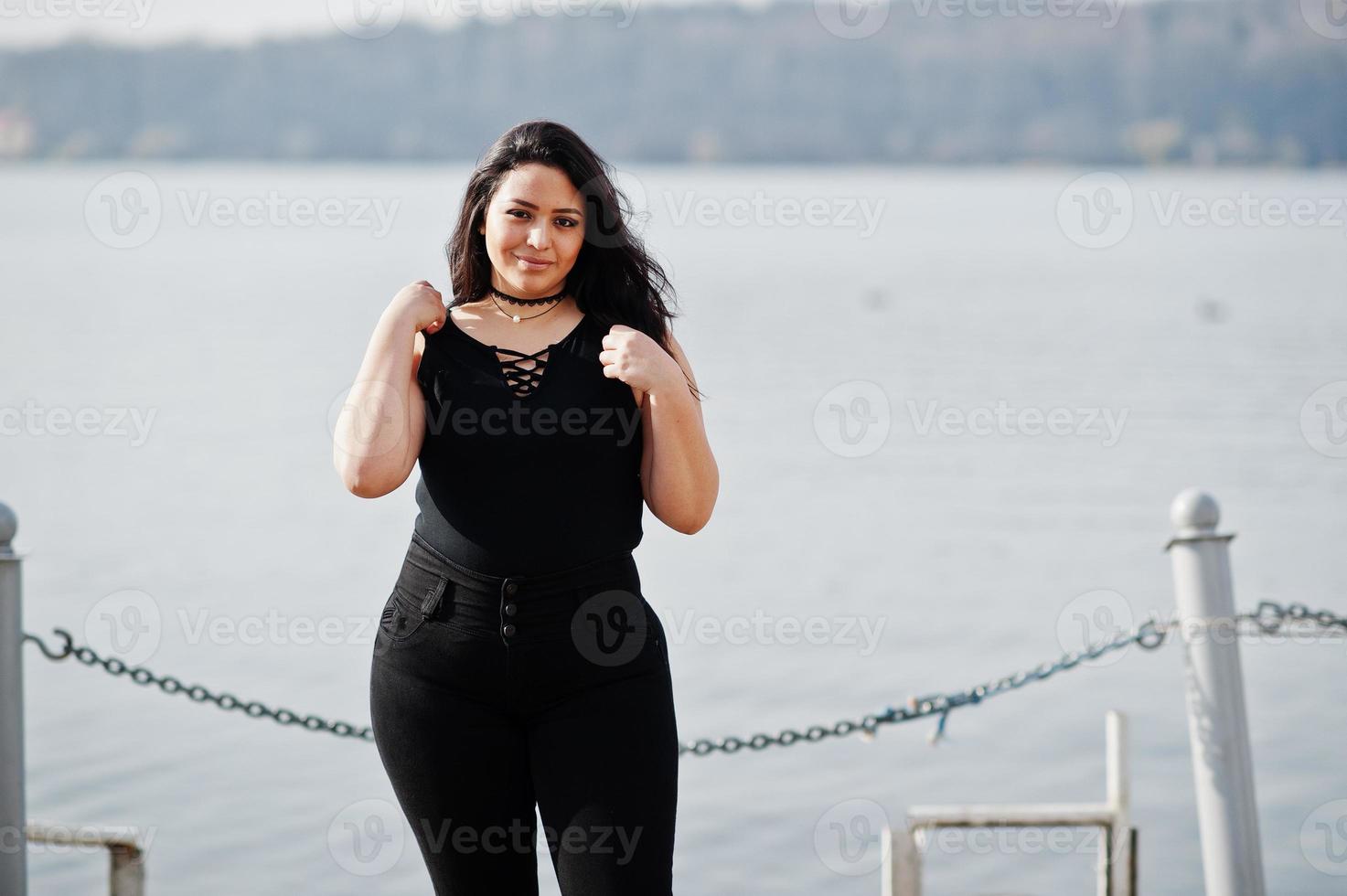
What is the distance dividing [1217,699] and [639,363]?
186 cm

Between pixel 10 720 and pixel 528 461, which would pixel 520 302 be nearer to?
pixel 528 461

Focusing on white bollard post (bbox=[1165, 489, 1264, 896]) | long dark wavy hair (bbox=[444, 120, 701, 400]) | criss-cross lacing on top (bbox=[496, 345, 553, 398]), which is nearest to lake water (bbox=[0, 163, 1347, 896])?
long dark wavy hair (bbox=[444, 120, 701, 400])

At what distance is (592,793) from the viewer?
8.38 feet

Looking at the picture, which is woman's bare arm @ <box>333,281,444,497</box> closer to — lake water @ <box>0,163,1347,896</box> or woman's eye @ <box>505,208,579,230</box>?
woman's eye @ <box>505,208,579,230</box>

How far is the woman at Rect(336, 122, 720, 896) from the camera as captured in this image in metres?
2.57

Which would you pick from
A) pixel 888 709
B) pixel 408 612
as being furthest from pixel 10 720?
pixel 888 709

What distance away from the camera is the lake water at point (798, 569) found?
A: 696 cm

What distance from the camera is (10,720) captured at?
352 cm

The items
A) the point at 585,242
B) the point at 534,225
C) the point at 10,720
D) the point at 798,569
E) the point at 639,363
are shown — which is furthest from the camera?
the point at 798,569

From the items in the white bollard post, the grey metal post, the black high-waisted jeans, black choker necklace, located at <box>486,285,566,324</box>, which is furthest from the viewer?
the white bollard post

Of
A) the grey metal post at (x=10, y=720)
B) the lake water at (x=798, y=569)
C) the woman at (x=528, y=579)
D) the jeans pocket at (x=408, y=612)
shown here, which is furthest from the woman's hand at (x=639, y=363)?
the grey metal post at (x=10, y=720)

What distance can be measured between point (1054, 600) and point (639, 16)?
339 ft

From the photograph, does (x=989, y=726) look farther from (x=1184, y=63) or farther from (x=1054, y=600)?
(x=1184, y=63)

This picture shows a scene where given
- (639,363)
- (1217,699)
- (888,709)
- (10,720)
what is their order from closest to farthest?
(639,363)
(10,720)
(1217,699)
(888,709)
